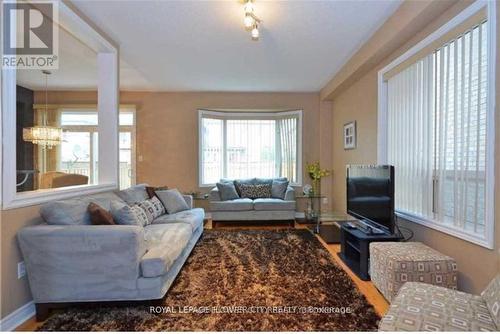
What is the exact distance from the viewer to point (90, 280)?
207 cm

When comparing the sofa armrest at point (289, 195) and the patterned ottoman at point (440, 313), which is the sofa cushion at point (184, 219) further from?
the patterned ottoman at point (440, 313)

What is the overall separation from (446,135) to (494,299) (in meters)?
1.41

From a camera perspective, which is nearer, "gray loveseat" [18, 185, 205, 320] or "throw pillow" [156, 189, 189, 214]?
"gray loveseat" [18, 185, 205, 320]

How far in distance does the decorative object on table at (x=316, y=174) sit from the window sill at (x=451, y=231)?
2.46 meters

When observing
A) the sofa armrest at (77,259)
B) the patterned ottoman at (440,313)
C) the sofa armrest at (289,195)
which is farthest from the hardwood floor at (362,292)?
the sofa armrest at (289,195)

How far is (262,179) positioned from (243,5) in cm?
350

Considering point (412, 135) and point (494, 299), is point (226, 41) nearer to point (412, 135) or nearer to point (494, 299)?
point (412, 135)

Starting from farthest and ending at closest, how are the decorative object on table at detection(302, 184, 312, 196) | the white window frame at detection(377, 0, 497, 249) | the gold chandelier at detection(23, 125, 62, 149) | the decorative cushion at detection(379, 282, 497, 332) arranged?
the decorative object on table at detection(302, 184, 312, 196) → the gold chandelier at detection(23, 125, 62, 149) → the white window frame at detection(377, 0, 497, 249) → the decorative cushion at detection(379, 282, 497, 332)

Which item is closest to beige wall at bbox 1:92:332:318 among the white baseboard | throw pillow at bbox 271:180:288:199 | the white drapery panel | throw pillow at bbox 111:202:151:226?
the white drapery panel

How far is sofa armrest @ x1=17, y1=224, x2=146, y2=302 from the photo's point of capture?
2012mm

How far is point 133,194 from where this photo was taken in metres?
3.45

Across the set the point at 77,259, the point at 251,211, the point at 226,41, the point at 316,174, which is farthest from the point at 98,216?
the point at 316,174

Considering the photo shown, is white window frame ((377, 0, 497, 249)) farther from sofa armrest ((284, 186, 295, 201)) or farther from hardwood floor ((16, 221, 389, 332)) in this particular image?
sofa armrest ((284, 186, 295, 201))

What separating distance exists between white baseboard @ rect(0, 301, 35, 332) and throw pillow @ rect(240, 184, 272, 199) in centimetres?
364
